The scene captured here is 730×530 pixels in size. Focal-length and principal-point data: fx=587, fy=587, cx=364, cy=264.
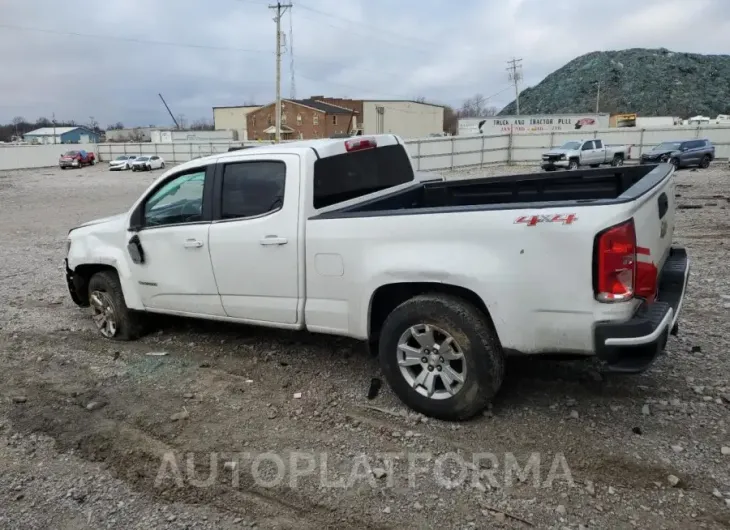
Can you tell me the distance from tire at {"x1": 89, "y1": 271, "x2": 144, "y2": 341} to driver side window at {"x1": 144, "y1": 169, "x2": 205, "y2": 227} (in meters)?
0.84

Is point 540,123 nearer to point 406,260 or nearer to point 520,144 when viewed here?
point 520,144

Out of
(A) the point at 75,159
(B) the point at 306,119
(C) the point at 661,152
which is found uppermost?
(B) the point at 306,119

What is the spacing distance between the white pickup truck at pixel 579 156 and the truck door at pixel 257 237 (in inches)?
1129

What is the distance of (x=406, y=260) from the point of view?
3.76 m

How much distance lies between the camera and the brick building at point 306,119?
247 feet

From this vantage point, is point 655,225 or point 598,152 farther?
point 598,152

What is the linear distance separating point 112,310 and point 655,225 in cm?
478

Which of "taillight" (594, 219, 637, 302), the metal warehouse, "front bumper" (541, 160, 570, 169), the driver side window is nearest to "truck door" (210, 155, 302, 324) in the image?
the driver side window


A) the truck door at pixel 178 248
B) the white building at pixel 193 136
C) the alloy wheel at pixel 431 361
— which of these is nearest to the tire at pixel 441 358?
the alloy wheel at pixel 431 361

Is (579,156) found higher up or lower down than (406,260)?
higher up

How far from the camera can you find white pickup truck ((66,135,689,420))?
324cm

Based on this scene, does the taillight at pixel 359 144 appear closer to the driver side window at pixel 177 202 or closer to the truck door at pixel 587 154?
the driver side window at pixel 177 202

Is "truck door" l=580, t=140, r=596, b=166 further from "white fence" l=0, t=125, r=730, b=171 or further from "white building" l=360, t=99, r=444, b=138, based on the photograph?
"white building" l=360, t=99, r=444, b=138

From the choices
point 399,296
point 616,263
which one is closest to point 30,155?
point 399,296
